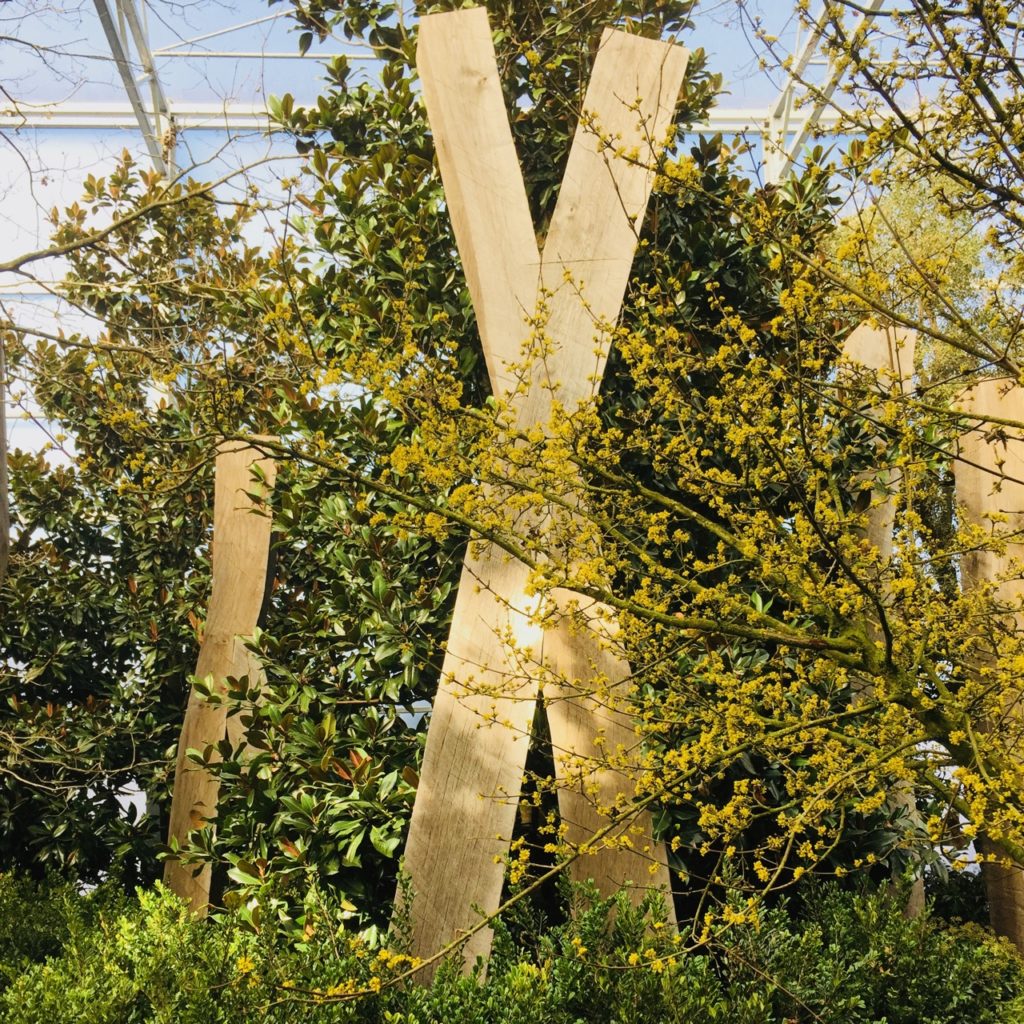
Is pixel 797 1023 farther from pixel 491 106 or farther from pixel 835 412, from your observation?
pixel 491 106

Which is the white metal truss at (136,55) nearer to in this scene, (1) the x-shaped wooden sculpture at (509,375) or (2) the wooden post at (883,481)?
(1) the x-shaped wooden sculpture at (509,375)

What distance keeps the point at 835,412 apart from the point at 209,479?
315cm

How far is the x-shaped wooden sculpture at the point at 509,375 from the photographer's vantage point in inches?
92.3

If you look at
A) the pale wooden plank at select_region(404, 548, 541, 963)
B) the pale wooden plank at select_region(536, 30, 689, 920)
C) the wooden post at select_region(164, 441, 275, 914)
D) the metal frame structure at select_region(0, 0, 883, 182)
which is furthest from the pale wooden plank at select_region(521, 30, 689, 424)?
the metal frame structure at select_region(0, 0, 883, 182)

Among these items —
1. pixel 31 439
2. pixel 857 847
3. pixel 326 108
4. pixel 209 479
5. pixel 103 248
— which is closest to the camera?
pixel 857 847

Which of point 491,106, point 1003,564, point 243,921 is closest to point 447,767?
point 243,921

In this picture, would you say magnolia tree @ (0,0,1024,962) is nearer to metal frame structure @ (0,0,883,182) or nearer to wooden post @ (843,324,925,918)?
wooden post @ (843,324,925,918)

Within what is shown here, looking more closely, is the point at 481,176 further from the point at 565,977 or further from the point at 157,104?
the point at 157,104

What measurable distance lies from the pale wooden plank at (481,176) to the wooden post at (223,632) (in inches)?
46.7

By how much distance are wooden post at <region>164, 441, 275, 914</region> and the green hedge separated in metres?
0.55

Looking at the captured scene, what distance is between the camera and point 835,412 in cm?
205

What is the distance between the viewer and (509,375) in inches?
100

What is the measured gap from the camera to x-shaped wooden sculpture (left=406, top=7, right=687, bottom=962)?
234cm

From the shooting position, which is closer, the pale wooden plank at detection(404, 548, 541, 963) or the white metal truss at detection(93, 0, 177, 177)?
the pale wooden plank at detection(404, 548, 541, 963)
